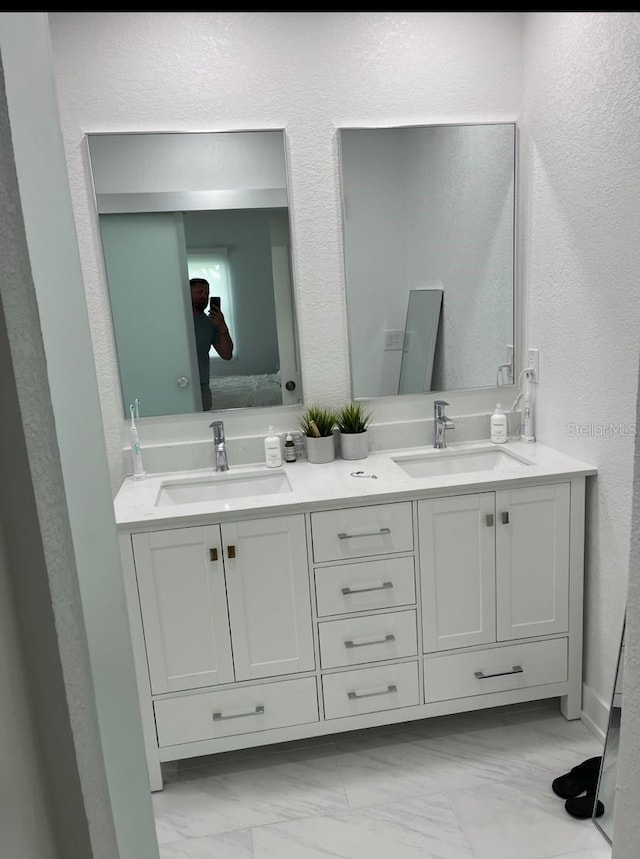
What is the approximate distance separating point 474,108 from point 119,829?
229 cm

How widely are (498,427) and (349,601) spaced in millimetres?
873

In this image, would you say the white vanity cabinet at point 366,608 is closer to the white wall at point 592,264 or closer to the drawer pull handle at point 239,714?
the drawer pull handle at point 239,714

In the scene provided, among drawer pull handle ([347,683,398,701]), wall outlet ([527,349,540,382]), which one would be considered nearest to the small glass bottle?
drawer pull handle ([347,683,398,701])

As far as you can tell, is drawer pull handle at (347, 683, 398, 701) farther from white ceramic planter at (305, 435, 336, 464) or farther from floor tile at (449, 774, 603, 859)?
white ceramic planter at (305, 435, 336, 464)

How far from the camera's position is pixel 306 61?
83.0 inches

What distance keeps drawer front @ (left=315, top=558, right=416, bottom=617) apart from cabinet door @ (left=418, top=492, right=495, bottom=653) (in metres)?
0.07

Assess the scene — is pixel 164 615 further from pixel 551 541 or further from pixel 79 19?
pixel 79 19

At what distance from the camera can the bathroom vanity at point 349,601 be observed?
1.89 m

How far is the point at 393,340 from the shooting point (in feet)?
7.60

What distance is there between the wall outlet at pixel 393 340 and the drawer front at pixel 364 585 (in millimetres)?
774

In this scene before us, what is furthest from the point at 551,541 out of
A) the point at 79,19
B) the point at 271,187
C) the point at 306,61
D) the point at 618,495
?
the point at 79,19

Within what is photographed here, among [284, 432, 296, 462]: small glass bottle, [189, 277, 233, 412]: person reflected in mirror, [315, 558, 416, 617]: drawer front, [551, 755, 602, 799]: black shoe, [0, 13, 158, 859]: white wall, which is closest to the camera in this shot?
[0, 13, 158, 859]: white wall

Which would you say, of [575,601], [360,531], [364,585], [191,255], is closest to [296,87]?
[191,255]

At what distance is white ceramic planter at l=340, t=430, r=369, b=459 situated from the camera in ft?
7.43
